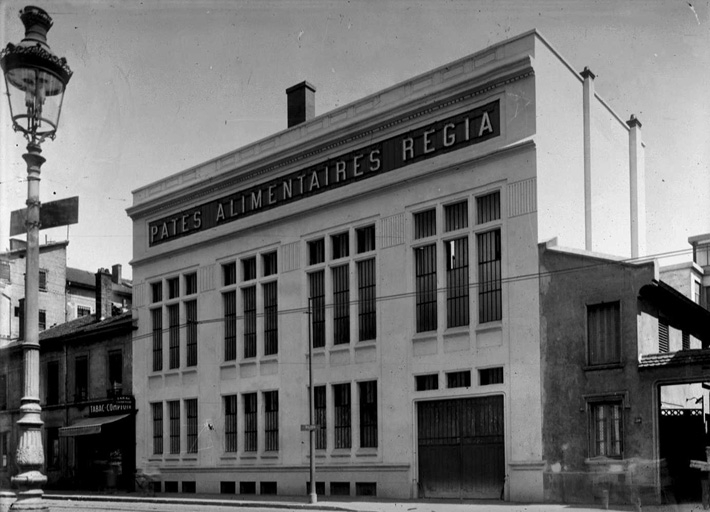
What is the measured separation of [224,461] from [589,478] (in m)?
16.7

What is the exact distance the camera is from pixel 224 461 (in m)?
34.6

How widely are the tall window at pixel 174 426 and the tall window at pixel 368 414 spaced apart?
1109cm

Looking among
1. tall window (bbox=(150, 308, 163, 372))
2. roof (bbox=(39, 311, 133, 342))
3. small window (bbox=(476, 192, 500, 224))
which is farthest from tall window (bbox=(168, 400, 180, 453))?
small window (bbox=(476, 192, 500, 224))

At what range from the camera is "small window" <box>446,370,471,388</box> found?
26469 mm

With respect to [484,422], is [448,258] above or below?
above

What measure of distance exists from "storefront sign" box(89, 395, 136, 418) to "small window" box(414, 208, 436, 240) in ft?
58.3

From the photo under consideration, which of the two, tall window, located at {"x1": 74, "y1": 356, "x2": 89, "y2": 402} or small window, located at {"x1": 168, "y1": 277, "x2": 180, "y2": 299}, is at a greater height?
→ small window, located at {"x1": 168, "y1": 277, "x2": 180, "y2": 299}

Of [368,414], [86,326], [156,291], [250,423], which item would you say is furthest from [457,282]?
[86,326]

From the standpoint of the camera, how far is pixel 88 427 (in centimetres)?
3884

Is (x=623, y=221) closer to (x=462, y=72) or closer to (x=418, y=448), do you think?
(x=462, y=72)

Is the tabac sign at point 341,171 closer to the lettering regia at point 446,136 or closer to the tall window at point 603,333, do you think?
the lettering regia at point 446,136

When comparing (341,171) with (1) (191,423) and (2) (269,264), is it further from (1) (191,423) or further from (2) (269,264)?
(1) (191,423)

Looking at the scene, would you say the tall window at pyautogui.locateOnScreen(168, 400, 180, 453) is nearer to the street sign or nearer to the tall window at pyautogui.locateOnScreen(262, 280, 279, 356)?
the tall window at pyautogui.locateOnScreen(262, 280, 279, 356)

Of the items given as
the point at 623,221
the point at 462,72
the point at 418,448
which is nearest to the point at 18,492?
the point at 418,448
